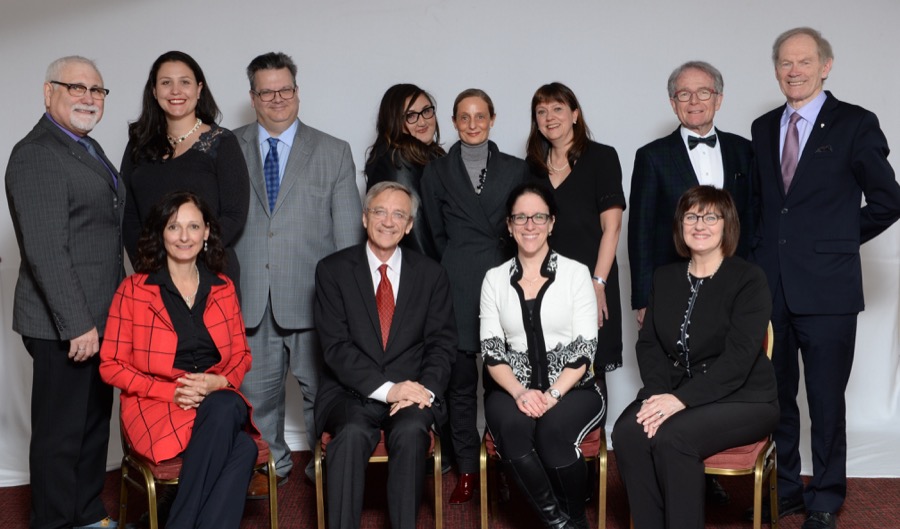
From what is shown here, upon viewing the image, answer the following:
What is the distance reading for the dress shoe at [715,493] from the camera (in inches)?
148

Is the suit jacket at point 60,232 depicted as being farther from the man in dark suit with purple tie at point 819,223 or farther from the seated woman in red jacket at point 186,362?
the man in dark suit with purple tie at point 819,223

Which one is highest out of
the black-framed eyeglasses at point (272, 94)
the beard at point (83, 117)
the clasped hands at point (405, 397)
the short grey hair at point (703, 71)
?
the short grey hair at point (703, 71)

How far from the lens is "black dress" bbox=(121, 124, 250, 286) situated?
351cm

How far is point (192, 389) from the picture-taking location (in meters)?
3.14

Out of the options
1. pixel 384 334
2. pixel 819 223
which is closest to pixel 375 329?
pixel 384 334

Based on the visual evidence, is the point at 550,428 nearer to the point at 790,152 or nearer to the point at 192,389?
the point at 192,389

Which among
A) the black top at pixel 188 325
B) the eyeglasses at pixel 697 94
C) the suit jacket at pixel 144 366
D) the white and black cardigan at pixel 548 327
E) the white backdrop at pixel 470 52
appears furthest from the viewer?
the white backdrop at pixel 470 52

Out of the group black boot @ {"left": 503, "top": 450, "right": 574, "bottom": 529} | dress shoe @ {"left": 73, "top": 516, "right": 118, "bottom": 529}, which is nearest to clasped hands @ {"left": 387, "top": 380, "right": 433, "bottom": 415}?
black boot @ {"left": 503, "top": 450, "right": 574, "bottom": 529}

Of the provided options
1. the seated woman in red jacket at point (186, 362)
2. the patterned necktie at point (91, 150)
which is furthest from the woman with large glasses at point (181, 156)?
the seated woman in red jacket at point (186, 362)

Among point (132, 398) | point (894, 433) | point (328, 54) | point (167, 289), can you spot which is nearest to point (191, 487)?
point (132, 398)

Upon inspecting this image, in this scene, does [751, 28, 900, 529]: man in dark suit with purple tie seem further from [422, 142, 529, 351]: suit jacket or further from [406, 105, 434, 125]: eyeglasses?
[406, 105, 434, 125]: eyeglasses

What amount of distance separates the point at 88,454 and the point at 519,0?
2.91 metres

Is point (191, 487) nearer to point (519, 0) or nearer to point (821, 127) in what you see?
point (821, 127)

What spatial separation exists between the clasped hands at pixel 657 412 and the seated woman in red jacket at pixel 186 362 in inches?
52.6
